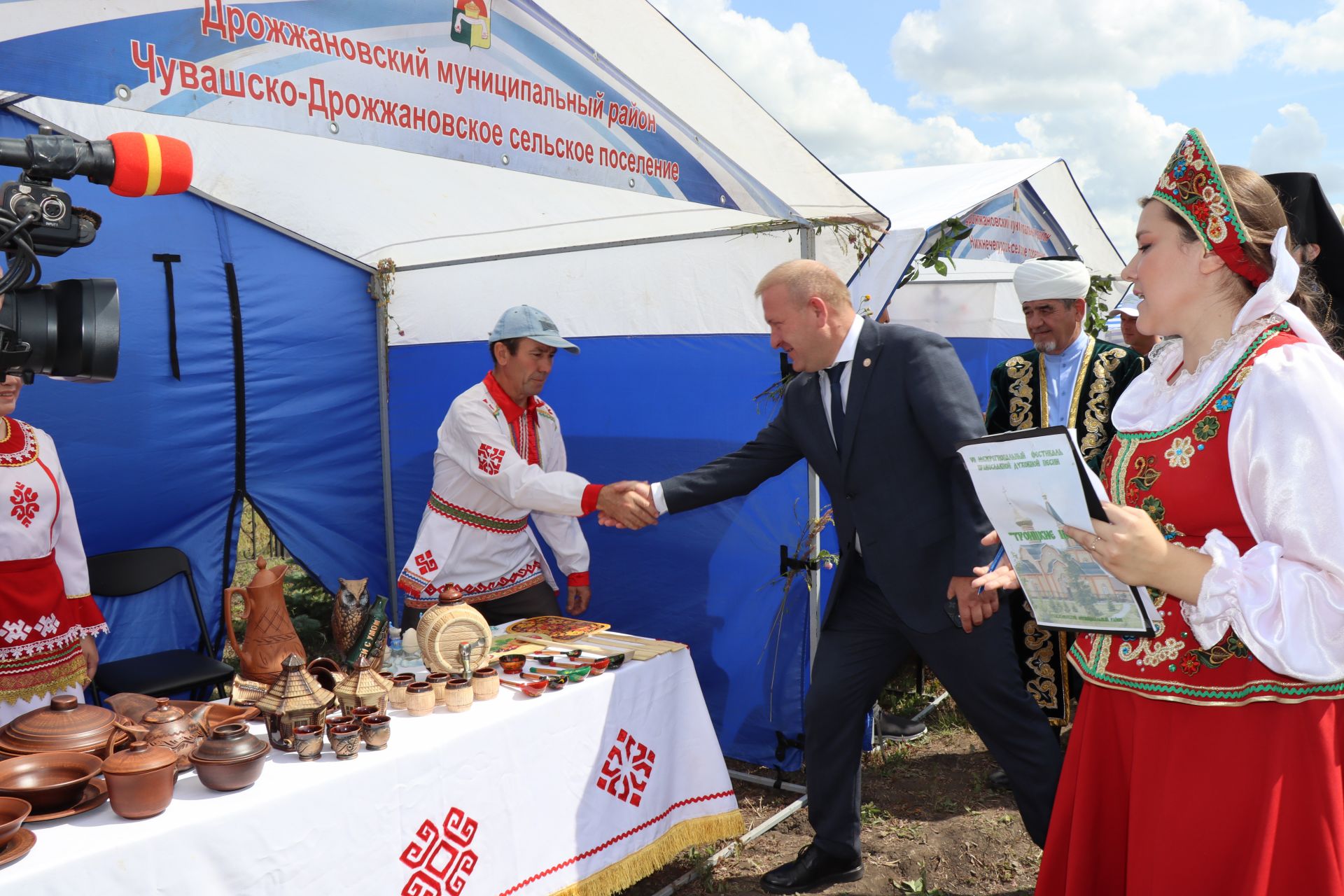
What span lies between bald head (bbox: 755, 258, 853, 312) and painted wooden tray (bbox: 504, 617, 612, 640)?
1.22 metres

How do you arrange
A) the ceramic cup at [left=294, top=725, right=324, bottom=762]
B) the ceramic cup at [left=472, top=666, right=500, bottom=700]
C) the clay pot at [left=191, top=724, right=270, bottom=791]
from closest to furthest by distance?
the clay pot at [left=191, top=724, right=270, bottom=791] < the ceramic cup at [left=294, top=725, right=324, bottom=762] < the ceramic cup at [left=472, top=666, right=500, bottom=700]

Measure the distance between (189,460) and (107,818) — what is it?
9.72ft

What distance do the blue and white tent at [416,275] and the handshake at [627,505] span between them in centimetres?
61

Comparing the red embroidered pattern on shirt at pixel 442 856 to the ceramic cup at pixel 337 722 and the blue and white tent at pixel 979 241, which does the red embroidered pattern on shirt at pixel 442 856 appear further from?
the blue and white tent at pixel 979 241

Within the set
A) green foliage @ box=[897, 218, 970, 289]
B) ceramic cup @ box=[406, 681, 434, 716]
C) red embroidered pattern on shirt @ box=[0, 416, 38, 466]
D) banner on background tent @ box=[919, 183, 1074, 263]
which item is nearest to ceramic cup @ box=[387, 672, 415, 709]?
ceramic cup @ box=[406, 681, 434, 716]

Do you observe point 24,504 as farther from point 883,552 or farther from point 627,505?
point 883,552

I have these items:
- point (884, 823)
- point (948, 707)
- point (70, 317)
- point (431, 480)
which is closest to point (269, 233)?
point (431, 480)

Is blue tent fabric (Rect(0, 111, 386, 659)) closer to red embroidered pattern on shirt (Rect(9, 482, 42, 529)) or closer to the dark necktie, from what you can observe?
red embroidered pattern on shirt (Rect(9, 482, 42, 529))

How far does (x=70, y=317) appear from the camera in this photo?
5.76 feet

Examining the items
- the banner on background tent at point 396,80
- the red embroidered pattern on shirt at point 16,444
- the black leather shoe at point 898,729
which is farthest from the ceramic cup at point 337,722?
the black leather shoe at point 898,729

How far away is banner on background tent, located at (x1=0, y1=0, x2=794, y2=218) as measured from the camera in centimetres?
200

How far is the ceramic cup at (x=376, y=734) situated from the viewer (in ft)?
6.72

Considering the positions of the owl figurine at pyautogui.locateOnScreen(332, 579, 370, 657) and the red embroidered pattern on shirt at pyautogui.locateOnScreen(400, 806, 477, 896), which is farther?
the owl figurine at pyautogui.locateOnScreen(332, 579, 370, 657)

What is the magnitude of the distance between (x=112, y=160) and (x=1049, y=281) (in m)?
3.08
